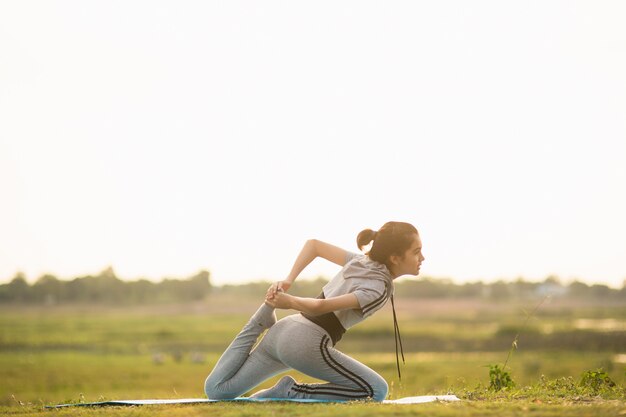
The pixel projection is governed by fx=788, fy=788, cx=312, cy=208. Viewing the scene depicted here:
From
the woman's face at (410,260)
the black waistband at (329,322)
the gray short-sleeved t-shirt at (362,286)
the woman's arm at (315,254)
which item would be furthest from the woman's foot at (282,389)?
the woman's face at (410,260)

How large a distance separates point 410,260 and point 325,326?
0.88 meters

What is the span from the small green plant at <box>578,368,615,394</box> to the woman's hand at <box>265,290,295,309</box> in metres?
3.29

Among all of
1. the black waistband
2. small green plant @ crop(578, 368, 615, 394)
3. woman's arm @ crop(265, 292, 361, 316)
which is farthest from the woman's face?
small green plant @ crop(578, 368, 615, 394)

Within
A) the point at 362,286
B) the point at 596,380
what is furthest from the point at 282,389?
the point at 596,380

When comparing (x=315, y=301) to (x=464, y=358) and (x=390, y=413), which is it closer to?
(x=390, y=413)

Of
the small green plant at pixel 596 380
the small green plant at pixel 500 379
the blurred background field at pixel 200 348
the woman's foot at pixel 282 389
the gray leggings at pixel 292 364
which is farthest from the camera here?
the blurred background field at pixel 200 348

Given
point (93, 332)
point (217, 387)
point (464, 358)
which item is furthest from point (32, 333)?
point (217, 387)

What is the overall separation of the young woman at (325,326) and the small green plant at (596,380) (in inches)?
94.5

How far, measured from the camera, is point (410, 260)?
248 inches

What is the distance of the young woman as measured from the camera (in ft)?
20.4

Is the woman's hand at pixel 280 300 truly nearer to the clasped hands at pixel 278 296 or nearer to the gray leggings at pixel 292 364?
the clasped hands at pixel 278 296

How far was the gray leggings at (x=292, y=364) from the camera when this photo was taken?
20.8ft

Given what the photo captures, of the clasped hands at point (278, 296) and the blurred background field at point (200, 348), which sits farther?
the blurred background field at point (200, 348)

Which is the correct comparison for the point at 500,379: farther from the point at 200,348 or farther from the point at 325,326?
the point at 200,348
